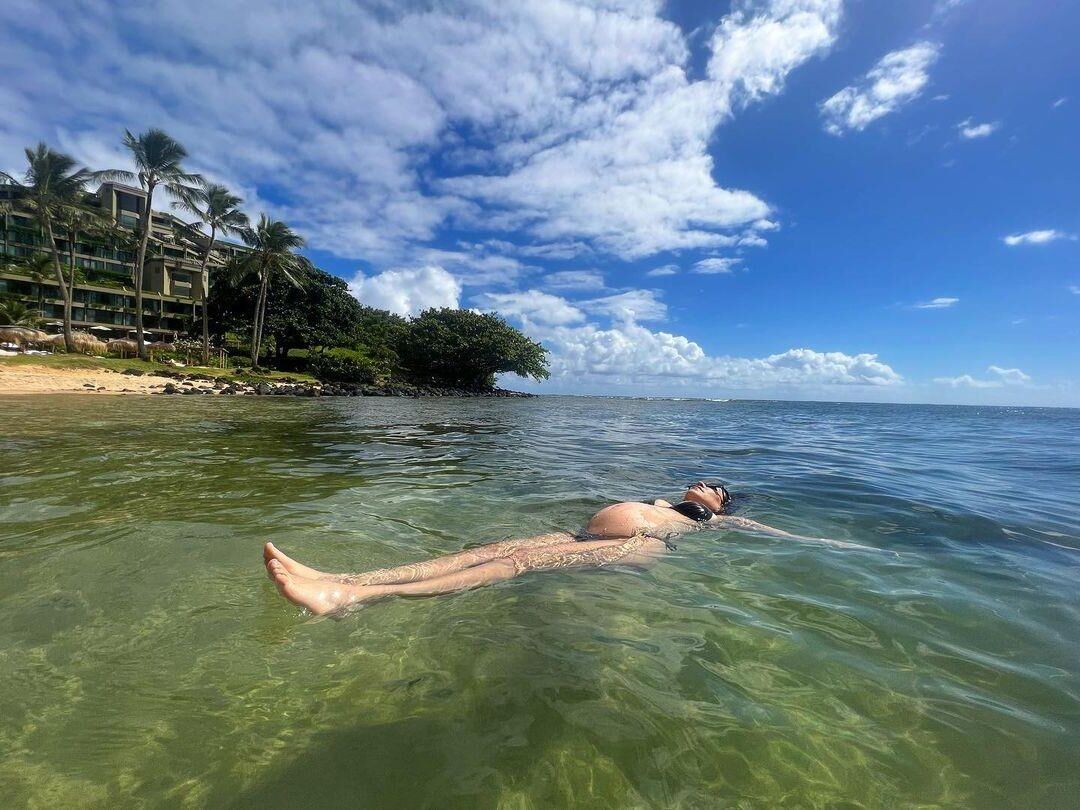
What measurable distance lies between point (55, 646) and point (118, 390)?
94.9 ft

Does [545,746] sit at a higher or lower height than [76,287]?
lower

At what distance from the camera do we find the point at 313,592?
296 cm

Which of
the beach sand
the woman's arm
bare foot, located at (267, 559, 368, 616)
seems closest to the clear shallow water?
bare foot, located at (267, 559, 368, 616)

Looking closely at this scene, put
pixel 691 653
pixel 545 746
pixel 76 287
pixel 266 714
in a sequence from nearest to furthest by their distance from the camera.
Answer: pixel 545 746 < pixel 266 714 < pixel 691 653 < pixel 76 287

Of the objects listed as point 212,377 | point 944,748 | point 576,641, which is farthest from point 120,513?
point 212,377

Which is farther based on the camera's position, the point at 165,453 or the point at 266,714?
the point at 165,453

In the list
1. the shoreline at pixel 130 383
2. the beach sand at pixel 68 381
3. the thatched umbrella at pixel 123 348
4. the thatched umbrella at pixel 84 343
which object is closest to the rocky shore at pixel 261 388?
the shoreline at pixel 130 383

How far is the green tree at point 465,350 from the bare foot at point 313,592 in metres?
55.0

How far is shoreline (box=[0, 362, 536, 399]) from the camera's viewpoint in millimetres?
23172

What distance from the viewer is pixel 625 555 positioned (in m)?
4.21

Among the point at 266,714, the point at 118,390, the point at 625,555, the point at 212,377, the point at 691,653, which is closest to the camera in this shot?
the point at 266,714

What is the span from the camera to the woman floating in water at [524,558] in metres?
3.04

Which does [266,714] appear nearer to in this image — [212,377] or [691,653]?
[691,653]

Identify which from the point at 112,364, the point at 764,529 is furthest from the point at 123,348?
the point at 764,529
